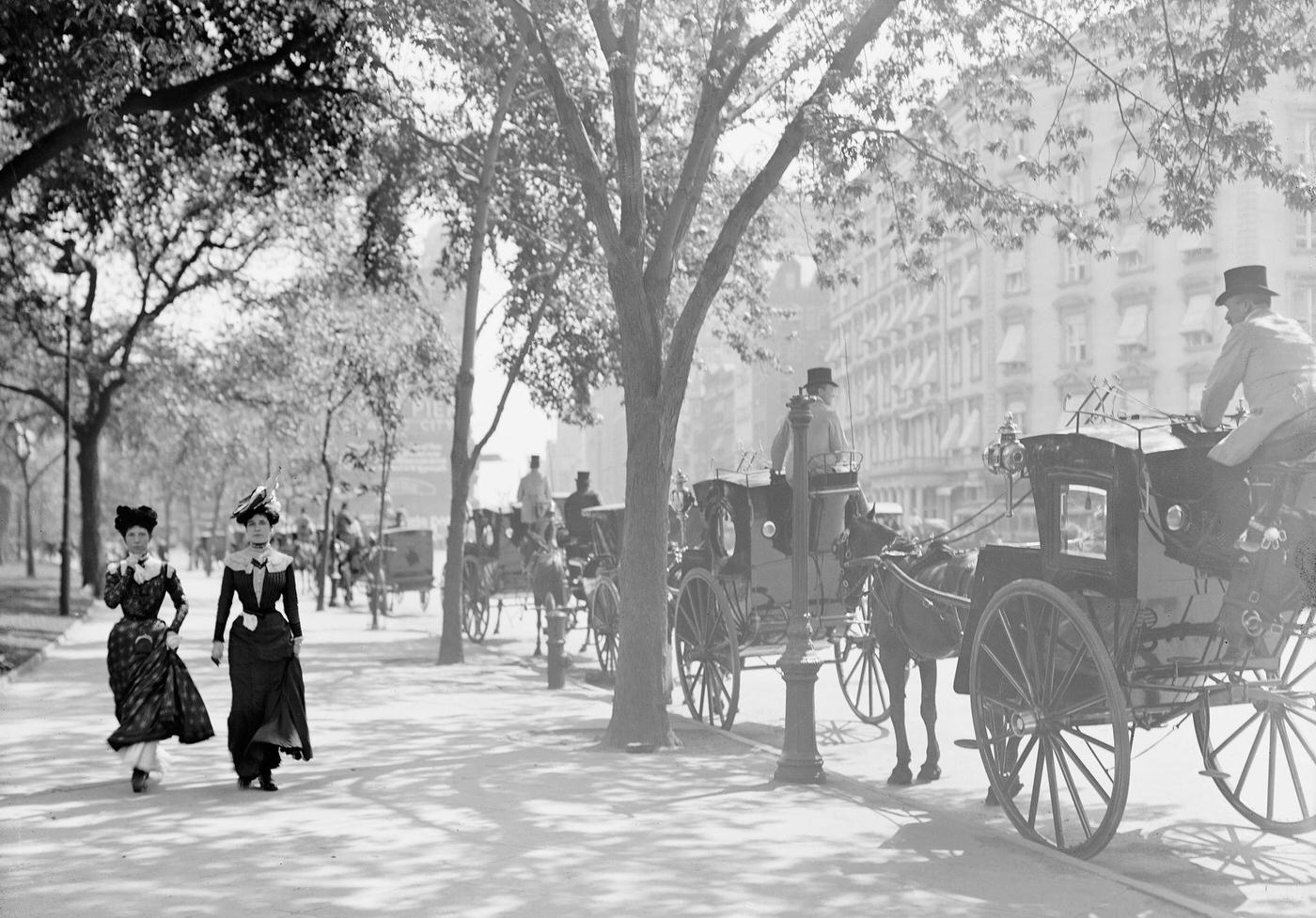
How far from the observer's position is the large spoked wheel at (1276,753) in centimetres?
741

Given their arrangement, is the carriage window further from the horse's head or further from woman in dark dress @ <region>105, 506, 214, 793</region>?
woman in dark dress @ <region>105, 506, 214, 793</region>

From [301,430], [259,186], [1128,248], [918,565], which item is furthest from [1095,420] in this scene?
[1128,248]

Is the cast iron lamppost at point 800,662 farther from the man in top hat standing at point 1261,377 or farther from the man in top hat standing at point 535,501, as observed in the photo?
the man in top hat standing at point 535,501

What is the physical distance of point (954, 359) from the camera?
70875mm

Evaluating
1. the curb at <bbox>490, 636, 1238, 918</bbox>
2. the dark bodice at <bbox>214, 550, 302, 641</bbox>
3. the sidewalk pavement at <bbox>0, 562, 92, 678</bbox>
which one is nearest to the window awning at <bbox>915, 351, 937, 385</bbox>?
the sidewalk pavement at <bbox>0, 562, 92, 678</bbox>

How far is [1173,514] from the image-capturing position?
7293 mm

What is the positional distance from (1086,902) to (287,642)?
18.4 ft

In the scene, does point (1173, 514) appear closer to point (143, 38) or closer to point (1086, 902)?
point (1086, 902)

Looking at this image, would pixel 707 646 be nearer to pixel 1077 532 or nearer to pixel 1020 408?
pixel 1077 532

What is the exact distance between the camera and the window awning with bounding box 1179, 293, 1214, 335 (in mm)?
53250

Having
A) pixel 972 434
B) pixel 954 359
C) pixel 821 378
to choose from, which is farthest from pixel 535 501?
pixel 954 359

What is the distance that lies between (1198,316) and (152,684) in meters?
49.4

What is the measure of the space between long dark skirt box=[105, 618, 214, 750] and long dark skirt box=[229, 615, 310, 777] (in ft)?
1.27

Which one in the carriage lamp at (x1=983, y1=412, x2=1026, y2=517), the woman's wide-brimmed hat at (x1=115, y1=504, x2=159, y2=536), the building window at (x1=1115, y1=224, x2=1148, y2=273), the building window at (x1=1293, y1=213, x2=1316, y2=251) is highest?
the building window at (x1=1115, y1=224, x2=1148, y2=273)
